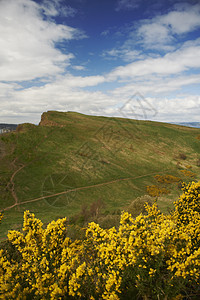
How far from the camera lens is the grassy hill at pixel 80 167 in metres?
36.1

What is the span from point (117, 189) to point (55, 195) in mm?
17313

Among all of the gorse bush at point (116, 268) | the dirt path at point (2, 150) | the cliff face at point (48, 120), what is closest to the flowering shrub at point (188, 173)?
the cliff face at point (48, 120)

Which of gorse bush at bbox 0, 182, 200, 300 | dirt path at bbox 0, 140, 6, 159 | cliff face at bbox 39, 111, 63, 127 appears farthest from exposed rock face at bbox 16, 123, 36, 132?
gorse bush at bbox 0, 182, 200, 300

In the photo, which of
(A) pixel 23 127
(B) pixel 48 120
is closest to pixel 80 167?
(A) pixel 23 127

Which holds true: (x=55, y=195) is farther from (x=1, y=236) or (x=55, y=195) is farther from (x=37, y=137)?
(x=37, y=137)

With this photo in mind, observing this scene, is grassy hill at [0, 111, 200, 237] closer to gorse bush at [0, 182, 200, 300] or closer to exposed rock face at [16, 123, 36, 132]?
exposed rock face at [16, 123, 36, 132]

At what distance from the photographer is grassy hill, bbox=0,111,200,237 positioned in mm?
36125

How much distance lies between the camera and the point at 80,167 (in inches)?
2078

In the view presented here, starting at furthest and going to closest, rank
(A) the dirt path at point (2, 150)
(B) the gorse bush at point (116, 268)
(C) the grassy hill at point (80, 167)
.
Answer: (A) the dirt path at point (2, 150), (C) the grassy hill at point (80, 167), (B) the gorse bush at point (116, 268)

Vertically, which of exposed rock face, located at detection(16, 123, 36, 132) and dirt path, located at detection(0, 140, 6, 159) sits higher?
exposed rock face, located at detection(16, 123, 36, 132)

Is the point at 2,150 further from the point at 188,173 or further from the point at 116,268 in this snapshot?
the point at 188,173

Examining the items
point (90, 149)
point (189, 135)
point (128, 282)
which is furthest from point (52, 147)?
point (189, 135)

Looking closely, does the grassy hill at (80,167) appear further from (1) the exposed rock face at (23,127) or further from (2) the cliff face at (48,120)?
(2) the cliff face at (48,120)

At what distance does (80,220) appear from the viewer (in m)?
26.3
